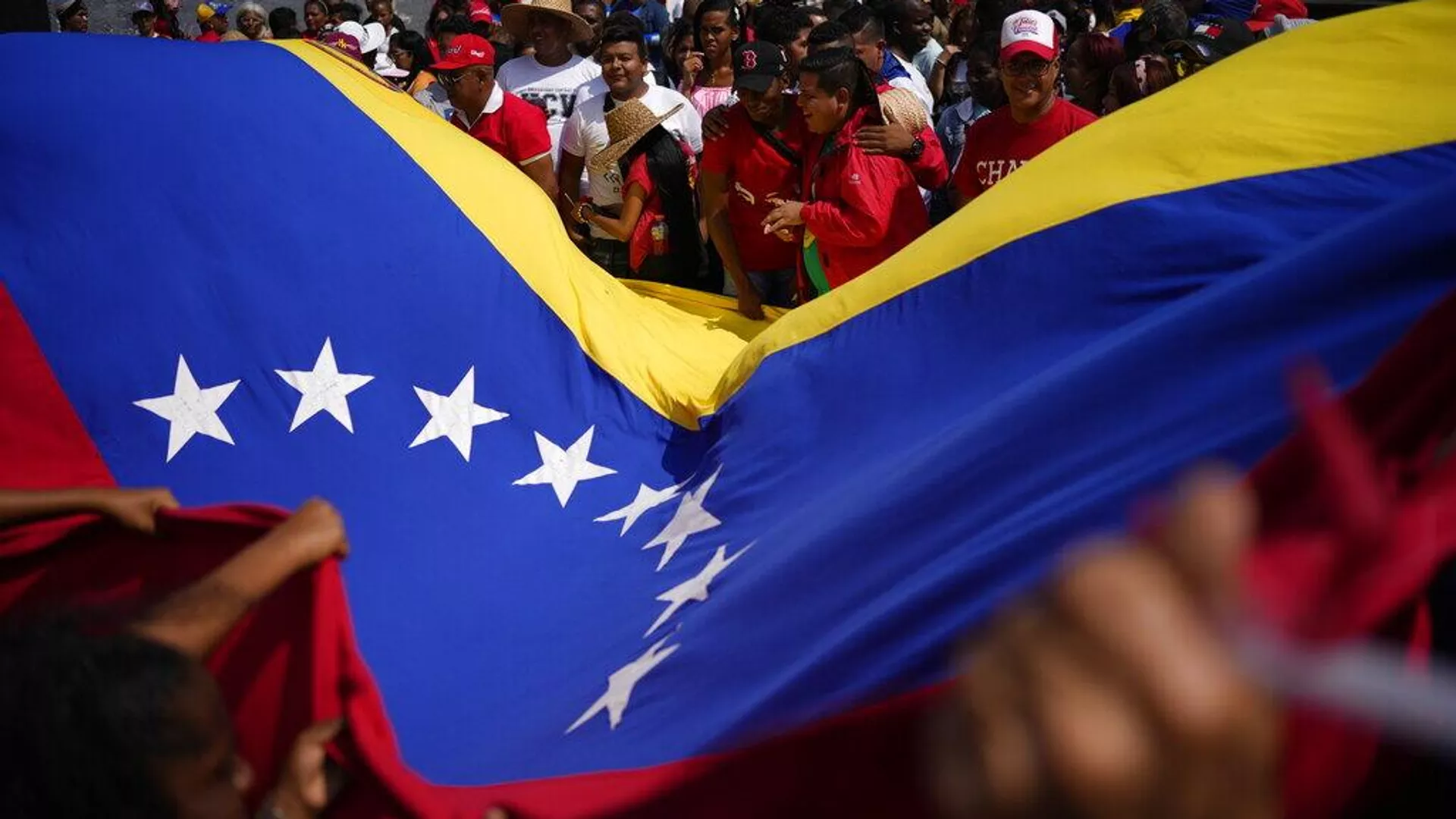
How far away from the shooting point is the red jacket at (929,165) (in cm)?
392

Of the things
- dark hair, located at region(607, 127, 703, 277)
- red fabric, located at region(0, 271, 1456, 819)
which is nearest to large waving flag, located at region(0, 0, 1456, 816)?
red fabric, located at region(0, 271, 1456, 819)

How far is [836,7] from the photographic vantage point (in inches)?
247

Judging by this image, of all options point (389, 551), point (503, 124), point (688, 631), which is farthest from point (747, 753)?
point (503, 124)

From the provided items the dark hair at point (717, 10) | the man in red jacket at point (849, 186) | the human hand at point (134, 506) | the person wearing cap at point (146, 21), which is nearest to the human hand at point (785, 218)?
the man in red jacket at point (849, 186)

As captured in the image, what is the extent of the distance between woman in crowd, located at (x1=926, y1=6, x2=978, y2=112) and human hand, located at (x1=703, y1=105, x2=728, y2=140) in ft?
4.77

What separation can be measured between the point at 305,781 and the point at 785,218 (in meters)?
2.73

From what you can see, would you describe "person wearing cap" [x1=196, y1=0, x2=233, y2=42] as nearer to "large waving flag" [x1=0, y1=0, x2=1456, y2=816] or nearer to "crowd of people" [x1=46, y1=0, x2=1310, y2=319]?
"crowd of people" [x1=46, y1=0, x2=1310, y2=319]

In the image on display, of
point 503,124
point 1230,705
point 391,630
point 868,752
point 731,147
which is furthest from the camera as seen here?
point 503,124

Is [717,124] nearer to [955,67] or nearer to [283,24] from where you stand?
[955,67]

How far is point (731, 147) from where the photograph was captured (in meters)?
4.34

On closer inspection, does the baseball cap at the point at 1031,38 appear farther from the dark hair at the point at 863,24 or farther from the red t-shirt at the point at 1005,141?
the dark hair at the point at 863,24

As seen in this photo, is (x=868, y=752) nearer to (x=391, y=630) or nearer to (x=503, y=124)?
(x=391, y=630)

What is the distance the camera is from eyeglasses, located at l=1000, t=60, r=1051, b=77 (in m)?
3.77

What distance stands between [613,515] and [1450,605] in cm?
Result: 216
